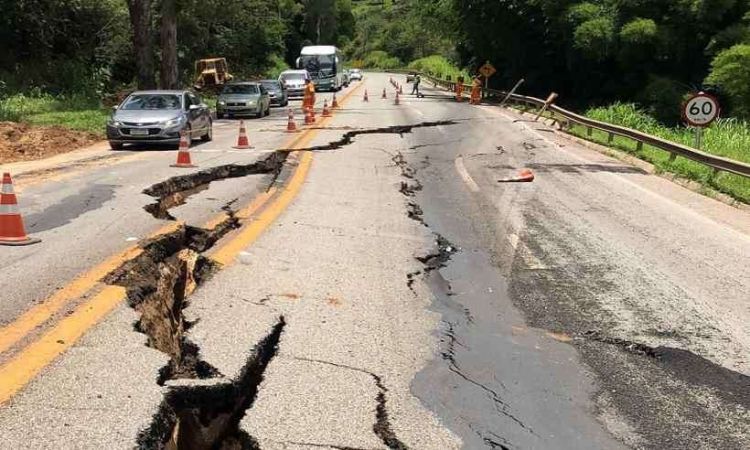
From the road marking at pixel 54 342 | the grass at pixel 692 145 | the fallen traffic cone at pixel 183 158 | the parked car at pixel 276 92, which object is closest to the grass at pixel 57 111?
the fallen traffic cone at pixel 183 158

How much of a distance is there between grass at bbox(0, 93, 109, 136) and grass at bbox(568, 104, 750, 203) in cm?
1381

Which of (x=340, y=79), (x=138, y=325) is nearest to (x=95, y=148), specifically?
(x=138, y=325)

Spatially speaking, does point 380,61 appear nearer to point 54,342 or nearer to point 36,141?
point 36,141

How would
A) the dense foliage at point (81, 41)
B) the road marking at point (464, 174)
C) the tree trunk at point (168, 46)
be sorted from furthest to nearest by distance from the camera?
the dense foliage at point (81, 41)
the tree trunk at point (168, 46)
the road marking at point (464, 174)

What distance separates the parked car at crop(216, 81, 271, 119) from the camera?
95.1 ft

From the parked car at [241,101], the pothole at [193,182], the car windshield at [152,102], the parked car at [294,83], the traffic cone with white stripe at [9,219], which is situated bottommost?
the parked car at [294,83]

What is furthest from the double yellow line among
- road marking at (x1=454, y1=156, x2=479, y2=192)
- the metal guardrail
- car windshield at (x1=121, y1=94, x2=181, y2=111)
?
car windshield at (x1=121, y1=94, x2=181, y2=111)

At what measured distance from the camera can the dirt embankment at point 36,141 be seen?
16078 mm

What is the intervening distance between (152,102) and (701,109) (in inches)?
472

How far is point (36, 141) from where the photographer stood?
1738 centimetres

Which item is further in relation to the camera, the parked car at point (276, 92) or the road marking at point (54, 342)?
the parked car at point (276, 92)

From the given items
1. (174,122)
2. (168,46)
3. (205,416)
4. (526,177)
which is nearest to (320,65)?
(168,46)

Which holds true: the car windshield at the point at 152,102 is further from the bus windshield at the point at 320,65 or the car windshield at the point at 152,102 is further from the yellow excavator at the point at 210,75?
the bus windshield at the point at 320,65

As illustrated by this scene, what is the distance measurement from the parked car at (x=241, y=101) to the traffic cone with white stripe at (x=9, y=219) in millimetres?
22023
